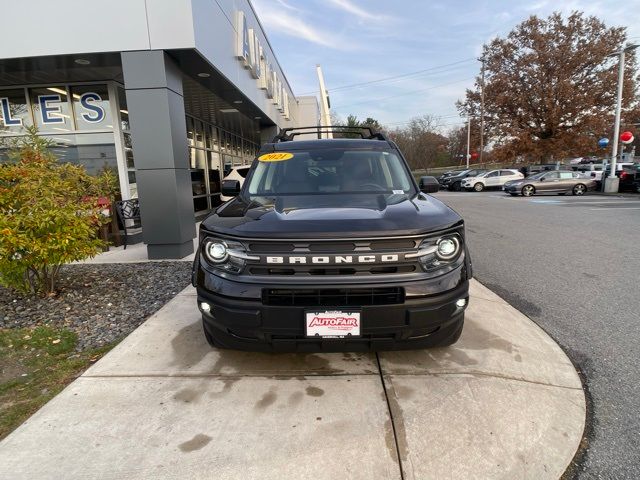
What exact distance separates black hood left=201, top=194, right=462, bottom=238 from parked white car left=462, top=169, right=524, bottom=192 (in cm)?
2754

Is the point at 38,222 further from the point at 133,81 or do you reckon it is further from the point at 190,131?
the point at 190,131

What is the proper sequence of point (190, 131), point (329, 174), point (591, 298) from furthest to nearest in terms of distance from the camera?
point (190, 131) → point (591, 298) → point (329, 174)

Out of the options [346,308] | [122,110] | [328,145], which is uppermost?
[122,110]

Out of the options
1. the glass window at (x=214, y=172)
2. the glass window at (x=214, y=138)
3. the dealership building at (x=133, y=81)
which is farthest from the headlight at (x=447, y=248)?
the glass window at (x=214, y=138)

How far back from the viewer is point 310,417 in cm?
242

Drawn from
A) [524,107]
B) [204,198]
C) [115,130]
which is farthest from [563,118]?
[115,130]

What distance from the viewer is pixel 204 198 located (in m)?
13.7

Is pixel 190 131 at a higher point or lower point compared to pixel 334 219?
higher

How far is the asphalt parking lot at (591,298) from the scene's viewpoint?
7.55 feet

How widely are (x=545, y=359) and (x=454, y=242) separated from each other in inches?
56.8

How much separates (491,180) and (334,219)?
28.9m

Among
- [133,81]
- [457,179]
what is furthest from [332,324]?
[457,179]

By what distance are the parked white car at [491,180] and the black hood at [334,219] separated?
27.5 metres

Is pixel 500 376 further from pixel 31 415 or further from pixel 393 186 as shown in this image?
pixel 31 415
